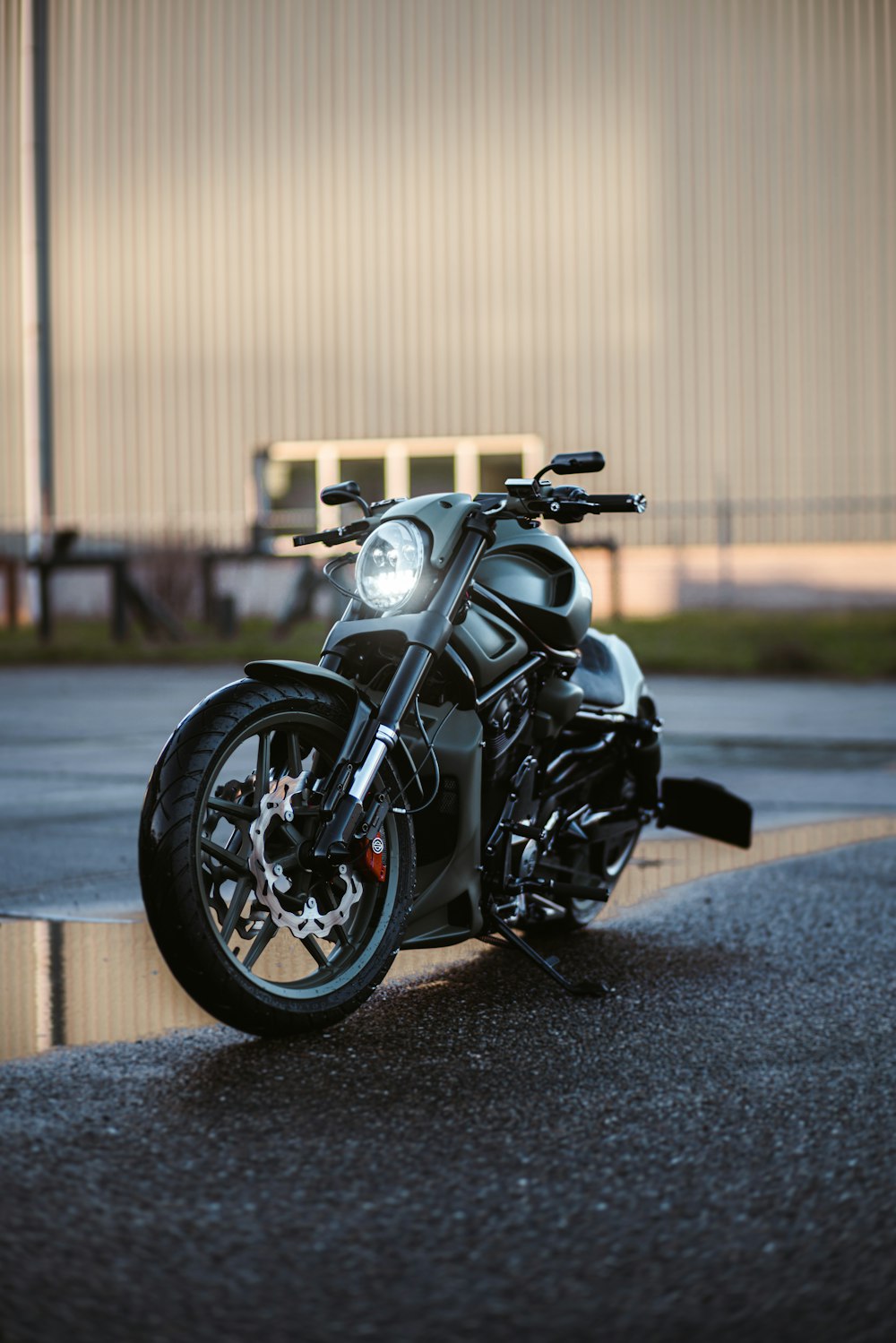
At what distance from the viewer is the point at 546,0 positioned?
26422 millimetres

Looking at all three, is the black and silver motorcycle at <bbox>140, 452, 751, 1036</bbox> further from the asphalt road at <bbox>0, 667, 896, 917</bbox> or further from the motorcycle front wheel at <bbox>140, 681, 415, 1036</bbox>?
the asphalt road at <bbox>0, 667, 896, 917</bbox>

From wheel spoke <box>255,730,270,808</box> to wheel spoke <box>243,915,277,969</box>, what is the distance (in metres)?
0.26

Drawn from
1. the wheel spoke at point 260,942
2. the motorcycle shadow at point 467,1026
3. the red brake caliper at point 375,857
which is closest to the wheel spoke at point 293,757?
the red brake caliper at point 375,857

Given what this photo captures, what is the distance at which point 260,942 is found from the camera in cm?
391

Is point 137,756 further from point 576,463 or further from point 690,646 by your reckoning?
point 690,646

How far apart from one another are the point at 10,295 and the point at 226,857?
26.6 meters

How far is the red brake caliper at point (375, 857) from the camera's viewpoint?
3.99 metres

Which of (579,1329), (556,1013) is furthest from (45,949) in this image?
(579,1329)

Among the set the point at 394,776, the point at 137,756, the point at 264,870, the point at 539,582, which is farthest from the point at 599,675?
the point at 137,756

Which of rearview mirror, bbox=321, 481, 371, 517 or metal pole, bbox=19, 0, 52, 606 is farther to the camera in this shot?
metal pole, bbox=19, 0, 52, 606

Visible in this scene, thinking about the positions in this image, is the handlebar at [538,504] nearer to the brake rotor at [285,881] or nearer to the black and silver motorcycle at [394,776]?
the black and silver motorcycle at [394,776]

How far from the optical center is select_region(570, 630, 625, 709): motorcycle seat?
204 inches

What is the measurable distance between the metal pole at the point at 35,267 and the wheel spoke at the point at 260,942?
83.0 feet

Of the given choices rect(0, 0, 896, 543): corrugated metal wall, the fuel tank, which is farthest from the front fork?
rect(0, 0, 896, 543): corrugated metal wall
